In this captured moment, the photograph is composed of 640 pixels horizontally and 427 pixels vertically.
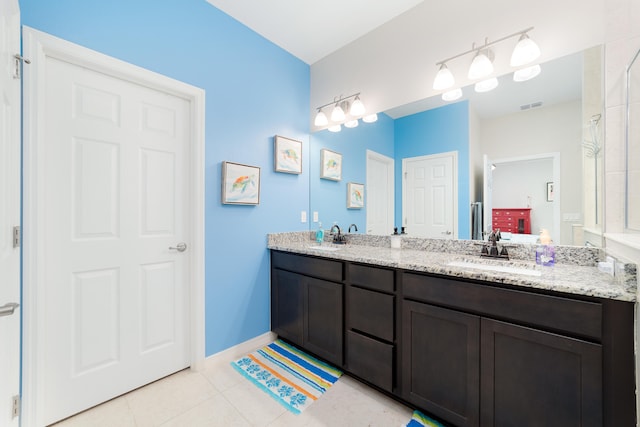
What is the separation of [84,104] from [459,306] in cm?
234

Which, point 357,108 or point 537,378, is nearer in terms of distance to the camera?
point 537,378

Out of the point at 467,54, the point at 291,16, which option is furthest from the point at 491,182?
the point at 291,16

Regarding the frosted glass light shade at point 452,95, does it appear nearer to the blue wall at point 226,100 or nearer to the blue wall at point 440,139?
the blue wall at point 440,139

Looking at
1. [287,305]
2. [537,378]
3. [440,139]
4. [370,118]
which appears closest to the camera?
[537,378]

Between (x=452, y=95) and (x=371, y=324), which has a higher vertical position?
(x=452, y=95)

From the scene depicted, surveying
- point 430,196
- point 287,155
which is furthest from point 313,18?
point 430,196

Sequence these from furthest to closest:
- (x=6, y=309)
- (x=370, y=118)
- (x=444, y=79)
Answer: (x=370, y=118), (x=444, y=79), (x=6, y=309)

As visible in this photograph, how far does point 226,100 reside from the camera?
6.88 feet

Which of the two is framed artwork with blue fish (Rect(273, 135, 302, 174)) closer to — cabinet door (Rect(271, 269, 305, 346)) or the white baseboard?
cabinet door (Rect(271, 269, 305, 346))

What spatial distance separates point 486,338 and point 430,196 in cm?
111

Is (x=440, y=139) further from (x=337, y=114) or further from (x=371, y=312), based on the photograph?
(x=371, y=312)

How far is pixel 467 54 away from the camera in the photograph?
176 cm

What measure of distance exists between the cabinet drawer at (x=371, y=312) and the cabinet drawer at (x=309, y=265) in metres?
0.16

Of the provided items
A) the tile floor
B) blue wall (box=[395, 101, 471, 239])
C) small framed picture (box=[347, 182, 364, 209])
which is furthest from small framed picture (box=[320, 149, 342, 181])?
the tile floor
